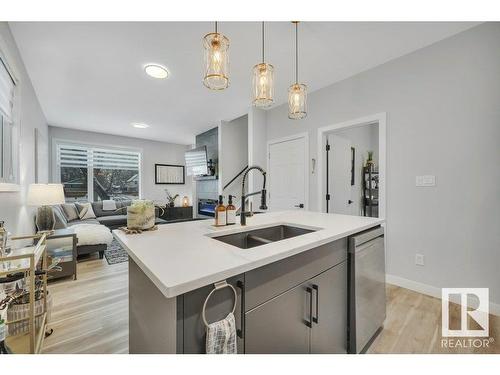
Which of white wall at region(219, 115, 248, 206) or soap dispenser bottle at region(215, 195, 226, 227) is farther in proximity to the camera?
white wall at region(219, 115, 248, 206)

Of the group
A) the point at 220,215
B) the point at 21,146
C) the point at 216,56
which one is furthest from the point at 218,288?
the point at 21,146

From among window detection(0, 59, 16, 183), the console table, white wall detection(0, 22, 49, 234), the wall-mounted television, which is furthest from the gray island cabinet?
the console table

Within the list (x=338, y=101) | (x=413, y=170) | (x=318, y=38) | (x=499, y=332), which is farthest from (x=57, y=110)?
(x=499, y=332)

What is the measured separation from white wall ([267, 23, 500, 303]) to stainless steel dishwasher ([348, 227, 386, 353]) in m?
1.01

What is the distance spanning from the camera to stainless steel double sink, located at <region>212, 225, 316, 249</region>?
4.66 feet

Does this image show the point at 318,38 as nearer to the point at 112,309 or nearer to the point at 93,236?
the point at 112,309

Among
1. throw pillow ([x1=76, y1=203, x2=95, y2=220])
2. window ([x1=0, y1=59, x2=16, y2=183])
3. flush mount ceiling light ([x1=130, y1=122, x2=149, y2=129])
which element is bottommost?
throw pillow ([x1=76, y1=203, x2=95, y2=220])

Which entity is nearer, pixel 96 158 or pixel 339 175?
pixel 339 175

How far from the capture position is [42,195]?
8.12 feet

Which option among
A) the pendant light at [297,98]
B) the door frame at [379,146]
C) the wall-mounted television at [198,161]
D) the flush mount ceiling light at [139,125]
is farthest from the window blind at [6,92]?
the door frame at [379,146]

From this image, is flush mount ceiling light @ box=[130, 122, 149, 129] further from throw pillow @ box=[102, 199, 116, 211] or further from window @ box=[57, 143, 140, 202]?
throw pillow @ box=[102, 199, 116, 211]

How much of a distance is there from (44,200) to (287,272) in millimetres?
2930

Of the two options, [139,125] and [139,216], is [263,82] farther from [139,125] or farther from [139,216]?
[139,125]
